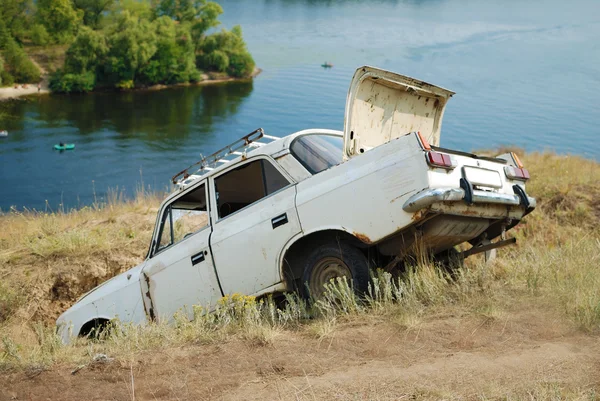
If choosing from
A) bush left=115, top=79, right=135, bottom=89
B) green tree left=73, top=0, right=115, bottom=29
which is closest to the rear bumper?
bush left=115, top=79, right=135, bottom=89

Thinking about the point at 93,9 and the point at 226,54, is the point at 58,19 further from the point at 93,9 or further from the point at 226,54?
the point at 226,54

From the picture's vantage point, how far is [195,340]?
6.13 metres

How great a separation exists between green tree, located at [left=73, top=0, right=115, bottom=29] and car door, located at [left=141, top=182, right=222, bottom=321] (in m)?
87.9

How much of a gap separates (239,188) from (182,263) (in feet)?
3.24

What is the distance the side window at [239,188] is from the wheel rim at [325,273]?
1.00 meters

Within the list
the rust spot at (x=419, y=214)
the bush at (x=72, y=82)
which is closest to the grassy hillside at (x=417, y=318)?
the rust spot at (x=419, y=214)

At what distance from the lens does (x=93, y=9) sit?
90.1m

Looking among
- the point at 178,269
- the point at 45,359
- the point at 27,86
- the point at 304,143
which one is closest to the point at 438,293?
the point at 304,143

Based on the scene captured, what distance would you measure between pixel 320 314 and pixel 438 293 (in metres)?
1.13

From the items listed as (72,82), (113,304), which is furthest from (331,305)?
(72,82)

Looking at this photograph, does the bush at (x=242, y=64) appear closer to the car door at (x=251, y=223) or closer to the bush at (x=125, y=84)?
the bush at (x=125, y=84)

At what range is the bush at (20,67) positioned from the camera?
73.7 meters

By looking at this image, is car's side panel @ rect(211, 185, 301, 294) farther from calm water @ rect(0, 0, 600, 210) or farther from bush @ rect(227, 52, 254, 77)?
bush @ rect(227, 52, 254, 77)

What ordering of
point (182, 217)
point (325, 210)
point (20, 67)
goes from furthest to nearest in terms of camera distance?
point (20, 67), point (182, 217), point (325, 210)
